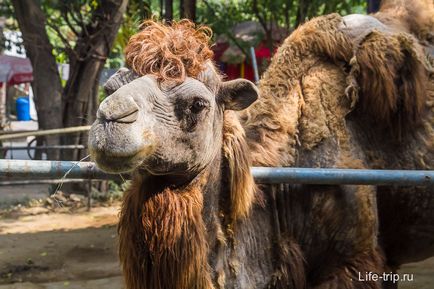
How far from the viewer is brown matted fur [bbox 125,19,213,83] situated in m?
2.91

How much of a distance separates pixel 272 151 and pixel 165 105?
85 centimetres

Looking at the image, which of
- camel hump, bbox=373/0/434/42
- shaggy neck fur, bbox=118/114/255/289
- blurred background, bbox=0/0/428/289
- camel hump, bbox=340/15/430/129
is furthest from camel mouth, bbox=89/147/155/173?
blurred background, bbox=0/0/428/289

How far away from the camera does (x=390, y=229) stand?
3842 millimetres

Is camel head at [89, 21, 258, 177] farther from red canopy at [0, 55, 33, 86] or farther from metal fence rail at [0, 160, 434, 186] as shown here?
red canopy at [0, 55, 33, 86]

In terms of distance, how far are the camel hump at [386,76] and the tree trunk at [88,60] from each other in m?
7.33

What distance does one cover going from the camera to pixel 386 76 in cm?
353

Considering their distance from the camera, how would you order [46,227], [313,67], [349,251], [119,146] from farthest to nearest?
[46,227] → [313,67] → [349,251] → [119,146]

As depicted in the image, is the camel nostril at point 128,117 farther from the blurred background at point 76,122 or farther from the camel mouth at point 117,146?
the blurred background at point 76,122

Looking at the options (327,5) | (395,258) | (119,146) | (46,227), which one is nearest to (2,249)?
(46,227)

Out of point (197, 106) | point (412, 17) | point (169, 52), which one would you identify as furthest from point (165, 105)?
point (412, 17)

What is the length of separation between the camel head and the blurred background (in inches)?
130

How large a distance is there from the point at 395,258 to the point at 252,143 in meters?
1.21

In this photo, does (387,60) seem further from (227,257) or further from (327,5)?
(327,5)

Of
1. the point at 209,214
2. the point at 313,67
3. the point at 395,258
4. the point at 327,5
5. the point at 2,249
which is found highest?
the point at 327,5
